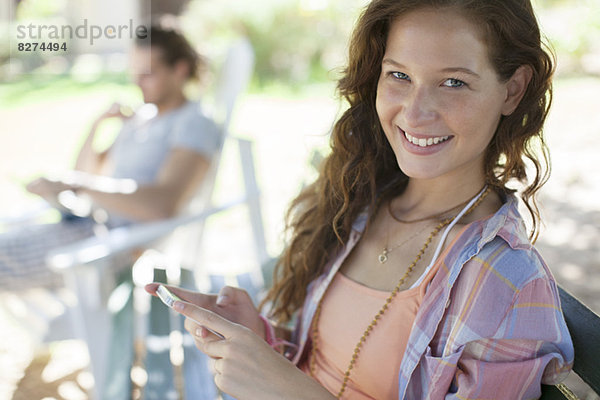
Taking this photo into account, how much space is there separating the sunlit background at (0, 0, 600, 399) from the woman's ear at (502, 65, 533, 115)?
3.45 ft

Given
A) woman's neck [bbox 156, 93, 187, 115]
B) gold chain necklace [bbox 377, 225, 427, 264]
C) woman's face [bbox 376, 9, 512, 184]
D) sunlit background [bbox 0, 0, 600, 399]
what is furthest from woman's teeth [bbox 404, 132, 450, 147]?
woman's neck [bbox 156, 93, 187, 115]

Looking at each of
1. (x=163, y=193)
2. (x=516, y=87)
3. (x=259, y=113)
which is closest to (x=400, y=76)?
(x=516, y=87)

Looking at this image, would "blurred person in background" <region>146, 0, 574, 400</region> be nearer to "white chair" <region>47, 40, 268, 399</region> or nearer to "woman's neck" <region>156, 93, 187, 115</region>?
"white chair" <region>47, 40, 268, 399</region>

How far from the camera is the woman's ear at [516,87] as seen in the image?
1.18 m

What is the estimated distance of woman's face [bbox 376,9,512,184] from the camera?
44.8 inches

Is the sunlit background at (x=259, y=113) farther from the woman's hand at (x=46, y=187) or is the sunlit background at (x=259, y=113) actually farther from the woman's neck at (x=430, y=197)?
the woman's neck at (x=430, y=197)

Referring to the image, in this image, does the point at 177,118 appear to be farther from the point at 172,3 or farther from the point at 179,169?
the point at 172,3

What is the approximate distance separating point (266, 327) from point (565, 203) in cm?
420

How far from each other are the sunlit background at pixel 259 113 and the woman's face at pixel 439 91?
98cm

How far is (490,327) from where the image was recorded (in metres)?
1.05

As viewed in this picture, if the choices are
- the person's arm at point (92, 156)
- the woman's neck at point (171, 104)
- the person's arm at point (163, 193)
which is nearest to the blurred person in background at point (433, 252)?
the person's arm at point (163, 193)

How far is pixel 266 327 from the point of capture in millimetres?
1465

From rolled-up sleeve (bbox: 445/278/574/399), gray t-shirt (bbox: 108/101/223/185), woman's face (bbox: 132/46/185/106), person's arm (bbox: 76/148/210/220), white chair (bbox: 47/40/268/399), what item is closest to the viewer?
rolled-up sleeve (bbox: 445/278/574/399)

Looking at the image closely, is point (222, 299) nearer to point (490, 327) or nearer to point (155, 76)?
point (490, 327)
